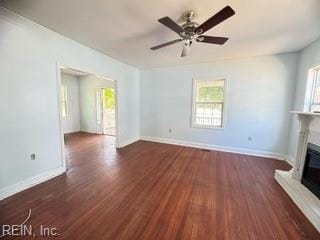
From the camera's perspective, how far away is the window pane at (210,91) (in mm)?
4500

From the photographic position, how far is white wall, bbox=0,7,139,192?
2.16 meters

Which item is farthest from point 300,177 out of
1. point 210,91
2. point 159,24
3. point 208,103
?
point 159,24

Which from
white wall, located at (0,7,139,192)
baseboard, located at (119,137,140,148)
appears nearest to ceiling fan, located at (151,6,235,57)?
white wall, located at (0,7,139,192)

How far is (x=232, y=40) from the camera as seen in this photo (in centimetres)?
294

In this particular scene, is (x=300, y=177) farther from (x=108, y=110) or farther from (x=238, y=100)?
(x=108, y=110)

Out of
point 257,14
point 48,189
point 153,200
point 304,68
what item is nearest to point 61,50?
point 48,189

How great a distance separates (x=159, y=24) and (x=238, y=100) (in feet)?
10.3

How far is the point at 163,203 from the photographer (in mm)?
2135

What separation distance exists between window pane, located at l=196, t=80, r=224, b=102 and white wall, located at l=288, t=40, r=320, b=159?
5.66 ft

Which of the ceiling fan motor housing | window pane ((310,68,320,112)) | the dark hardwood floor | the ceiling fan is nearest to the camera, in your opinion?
the dark hardwood floor

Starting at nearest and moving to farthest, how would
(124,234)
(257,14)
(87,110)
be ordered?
(124,234), (257,14), (87,110)

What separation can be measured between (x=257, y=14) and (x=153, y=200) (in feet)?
10.2

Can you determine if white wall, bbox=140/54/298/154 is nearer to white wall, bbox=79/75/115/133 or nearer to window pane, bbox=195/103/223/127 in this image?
window pane, bbox=195/103/223/127

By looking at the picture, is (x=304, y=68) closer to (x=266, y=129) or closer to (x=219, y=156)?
(x=266, y=129)
